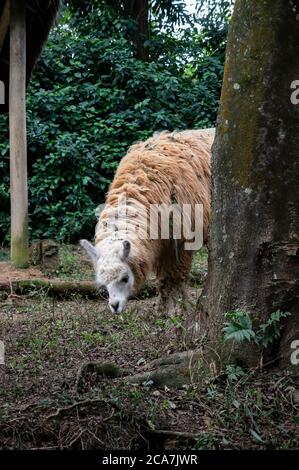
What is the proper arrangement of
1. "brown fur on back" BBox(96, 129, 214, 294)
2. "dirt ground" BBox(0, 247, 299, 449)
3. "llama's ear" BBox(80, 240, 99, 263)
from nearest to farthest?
"dirt ground" BBox(0, 247, 299, 449), "llama's ear" BBox(80, 240, 99, 263), "brown fur on back" BBox(96, 129, 214, 294)

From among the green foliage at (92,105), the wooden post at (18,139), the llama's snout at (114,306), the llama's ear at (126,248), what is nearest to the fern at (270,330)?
the llama's ear at (126,248)

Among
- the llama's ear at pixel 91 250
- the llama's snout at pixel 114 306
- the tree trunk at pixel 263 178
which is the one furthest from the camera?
the llama's ear at pixel 91 250

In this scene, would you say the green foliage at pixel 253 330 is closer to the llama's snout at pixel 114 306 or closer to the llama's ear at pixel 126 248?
the llama's ear at pixel 126 248

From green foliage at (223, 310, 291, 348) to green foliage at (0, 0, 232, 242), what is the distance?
10135 millimetres

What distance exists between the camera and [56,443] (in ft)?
13.4

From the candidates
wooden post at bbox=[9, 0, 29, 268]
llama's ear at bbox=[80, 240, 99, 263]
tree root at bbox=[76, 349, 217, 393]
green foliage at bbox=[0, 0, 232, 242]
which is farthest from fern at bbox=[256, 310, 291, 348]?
green foliage at bbox=[0, 0, 232, 242]

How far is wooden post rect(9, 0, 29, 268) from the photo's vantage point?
1073 cm

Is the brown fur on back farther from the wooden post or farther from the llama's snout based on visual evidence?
the wooden post

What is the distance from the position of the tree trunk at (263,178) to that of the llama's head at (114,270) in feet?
9.08

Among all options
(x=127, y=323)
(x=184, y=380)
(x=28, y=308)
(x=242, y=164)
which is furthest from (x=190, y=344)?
(x=28, y=308)

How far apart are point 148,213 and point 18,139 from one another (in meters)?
3.70

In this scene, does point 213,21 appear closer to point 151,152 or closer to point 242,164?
point 151,152

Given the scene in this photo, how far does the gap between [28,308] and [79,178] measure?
23.1 ft

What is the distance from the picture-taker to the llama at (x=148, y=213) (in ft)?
25.0
